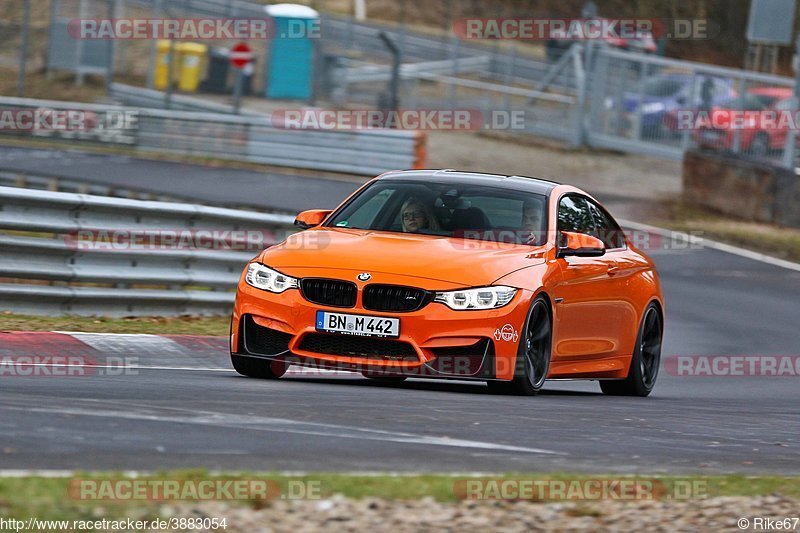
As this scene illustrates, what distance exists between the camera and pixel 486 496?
622cm

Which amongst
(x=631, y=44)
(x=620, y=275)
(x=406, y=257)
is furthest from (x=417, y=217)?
(x=631, y=44)

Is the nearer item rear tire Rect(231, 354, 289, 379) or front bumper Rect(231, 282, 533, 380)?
front bumper Rect(231, 282, 533, 380)

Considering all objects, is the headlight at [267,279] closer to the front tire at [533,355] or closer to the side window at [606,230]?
the front tire at [533,355]

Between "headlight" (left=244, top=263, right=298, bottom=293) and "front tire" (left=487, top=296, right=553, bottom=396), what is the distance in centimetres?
142

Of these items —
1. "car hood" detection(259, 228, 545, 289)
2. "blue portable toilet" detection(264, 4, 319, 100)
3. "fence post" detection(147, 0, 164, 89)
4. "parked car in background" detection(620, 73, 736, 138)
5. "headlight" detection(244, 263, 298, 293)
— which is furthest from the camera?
"blue portable toilet" detection(264, 4, 319, 100)

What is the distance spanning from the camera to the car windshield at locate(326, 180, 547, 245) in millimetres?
10438

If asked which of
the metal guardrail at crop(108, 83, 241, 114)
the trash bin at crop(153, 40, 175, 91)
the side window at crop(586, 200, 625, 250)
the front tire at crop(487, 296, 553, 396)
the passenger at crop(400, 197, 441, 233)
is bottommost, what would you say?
the metal guardrail at crop(108, 83, 241, 114)

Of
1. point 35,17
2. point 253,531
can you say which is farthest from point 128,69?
point 253,531

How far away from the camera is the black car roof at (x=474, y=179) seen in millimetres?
10859

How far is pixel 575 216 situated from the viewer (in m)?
11.2

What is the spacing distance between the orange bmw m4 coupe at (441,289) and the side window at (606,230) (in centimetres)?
25

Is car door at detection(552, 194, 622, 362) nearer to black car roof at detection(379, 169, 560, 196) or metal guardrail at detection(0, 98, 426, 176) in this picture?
black car roof at detection(379, 169, 560, 196)

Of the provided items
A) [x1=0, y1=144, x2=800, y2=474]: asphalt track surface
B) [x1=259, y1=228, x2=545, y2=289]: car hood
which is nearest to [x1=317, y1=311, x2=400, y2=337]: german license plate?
[x1=259, y1=228, x2=545, y2=289]: car hood

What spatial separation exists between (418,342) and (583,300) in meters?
1.77
